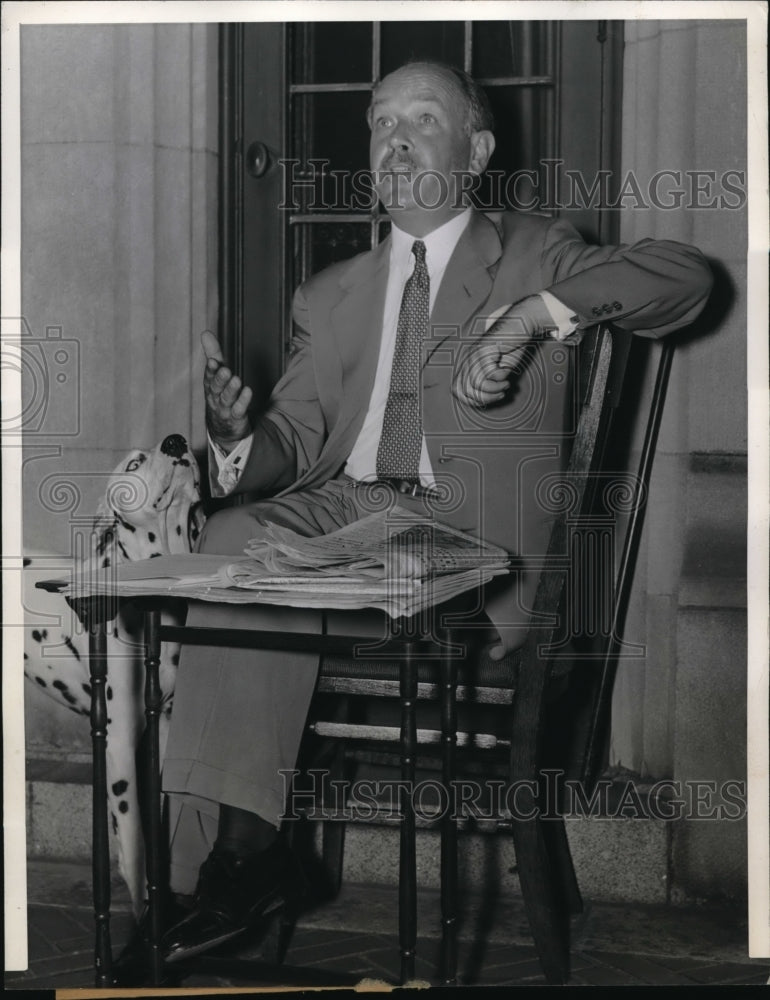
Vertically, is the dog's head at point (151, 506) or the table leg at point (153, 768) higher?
the dog's head at point (151, 506)

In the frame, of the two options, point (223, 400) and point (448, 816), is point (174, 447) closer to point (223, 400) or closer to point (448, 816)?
point (223, 400)

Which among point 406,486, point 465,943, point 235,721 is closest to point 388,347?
point 406,486

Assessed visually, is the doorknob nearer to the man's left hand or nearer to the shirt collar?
the shirt collar

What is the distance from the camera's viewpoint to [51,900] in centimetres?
334

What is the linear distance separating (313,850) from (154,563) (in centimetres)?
128

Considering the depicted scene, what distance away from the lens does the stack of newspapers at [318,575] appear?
7.59 feet

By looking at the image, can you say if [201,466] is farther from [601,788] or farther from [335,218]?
[601,788]

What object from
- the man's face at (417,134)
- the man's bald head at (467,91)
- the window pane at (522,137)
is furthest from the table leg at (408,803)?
the window pane at (522,137)

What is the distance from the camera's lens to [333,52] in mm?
3713

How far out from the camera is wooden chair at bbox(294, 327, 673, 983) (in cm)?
265

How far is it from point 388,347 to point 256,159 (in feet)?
Result: 2.85

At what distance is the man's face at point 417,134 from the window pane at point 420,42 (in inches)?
20.0

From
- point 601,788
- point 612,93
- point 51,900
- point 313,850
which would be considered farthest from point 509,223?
point 51,900

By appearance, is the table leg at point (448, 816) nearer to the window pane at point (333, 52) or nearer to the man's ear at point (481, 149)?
the man's ear at point (481, 149)
